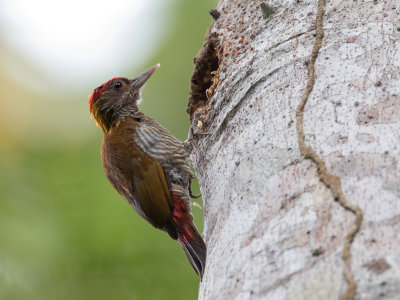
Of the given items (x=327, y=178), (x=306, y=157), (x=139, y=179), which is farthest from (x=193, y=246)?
(x=327, y=178)

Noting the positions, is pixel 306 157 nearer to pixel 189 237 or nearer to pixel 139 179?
pixel 189 237

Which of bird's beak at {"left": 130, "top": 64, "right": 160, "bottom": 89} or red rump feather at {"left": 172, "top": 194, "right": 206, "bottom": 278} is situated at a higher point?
bird's beak at {"left": 130, "top": 64, "right": 160, "bottom": 89}

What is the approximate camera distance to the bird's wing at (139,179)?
4083mm

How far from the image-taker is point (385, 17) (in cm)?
294

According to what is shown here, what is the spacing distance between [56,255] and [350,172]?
3.34m

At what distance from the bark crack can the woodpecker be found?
1446mm

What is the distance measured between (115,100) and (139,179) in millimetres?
1116

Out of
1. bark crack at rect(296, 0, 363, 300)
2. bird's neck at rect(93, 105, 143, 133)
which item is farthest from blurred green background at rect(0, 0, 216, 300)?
bark crack at rect(296, 0, 363, 300)

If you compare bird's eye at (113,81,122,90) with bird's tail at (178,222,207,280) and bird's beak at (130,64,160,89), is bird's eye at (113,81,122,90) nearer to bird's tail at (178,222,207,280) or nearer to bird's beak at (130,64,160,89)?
bird's beak at (130,64,160,89)

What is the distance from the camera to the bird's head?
5113mm

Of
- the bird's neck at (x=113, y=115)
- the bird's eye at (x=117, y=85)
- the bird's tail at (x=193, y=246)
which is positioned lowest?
the bird's tail at (x=193, y=246)

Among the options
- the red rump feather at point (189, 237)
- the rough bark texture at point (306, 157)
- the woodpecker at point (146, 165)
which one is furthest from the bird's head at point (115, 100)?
the rough bark texture at point (306, 157)

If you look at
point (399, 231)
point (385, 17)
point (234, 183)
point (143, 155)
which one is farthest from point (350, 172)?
point (143, 155)

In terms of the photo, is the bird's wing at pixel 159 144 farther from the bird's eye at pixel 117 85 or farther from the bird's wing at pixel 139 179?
the bird's eye at pixel 117 85
